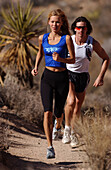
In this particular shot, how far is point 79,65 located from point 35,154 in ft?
5.67

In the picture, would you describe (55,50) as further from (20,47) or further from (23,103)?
(20,47)

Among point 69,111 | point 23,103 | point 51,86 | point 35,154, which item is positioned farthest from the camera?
point 23,103

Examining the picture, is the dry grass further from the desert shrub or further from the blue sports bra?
the desert shrub

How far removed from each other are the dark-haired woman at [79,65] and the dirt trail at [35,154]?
338mm

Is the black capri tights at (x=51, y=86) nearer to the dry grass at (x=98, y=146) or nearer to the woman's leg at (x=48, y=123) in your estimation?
the woman's leg at (x=48, y=123)

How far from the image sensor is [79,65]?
5.95 m

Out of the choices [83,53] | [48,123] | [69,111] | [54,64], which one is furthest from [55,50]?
[69,111]

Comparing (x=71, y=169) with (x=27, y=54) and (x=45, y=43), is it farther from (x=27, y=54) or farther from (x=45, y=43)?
(x=27, y=54)

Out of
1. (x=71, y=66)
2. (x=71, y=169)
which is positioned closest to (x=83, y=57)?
(x=71, y=66)

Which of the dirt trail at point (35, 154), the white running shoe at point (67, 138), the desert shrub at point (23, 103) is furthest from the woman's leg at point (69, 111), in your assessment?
the desert shrub at point (23, 103)

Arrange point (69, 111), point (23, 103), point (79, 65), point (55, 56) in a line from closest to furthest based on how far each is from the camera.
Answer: point (55, 56) → point (79, 65) → point (69, 111) → point (23, 103)

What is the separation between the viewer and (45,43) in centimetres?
514

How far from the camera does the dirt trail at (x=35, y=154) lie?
4.84 meters

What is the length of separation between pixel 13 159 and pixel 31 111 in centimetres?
403
